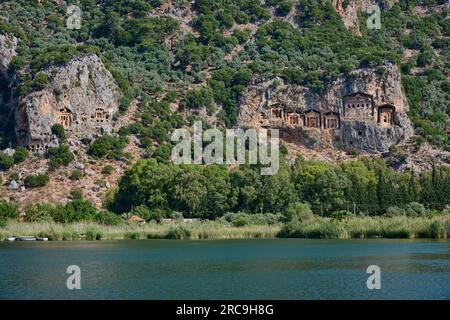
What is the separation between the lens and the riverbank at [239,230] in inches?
2869

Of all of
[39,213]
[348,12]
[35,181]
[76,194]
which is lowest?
[39,213]

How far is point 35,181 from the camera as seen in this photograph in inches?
4134

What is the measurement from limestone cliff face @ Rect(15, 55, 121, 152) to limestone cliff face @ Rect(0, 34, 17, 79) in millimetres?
9802

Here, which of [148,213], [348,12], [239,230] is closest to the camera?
[239,230]

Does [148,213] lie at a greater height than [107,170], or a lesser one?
lesser

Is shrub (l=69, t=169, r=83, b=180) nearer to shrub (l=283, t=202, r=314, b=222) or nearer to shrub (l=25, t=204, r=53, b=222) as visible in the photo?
shrub (l=25, t=204, r=53, b=222)

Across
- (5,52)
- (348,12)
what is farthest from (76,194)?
(348,12)

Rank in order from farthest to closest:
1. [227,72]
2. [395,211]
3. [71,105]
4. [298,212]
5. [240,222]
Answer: [227,72], [71,105], [395,211], [298,212], [240,222]

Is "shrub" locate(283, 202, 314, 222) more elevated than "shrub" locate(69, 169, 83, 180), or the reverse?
"shrub" locate(69, 169, 83, 180)

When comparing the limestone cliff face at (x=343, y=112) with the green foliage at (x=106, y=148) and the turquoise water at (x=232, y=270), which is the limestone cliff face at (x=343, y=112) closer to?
the green foliage at (x=106, y=148)

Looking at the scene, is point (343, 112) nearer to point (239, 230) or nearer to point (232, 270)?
point (239, 230)

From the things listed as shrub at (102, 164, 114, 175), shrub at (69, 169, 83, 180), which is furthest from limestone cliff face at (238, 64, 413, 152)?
shrub at (69, 169, 83, 180)

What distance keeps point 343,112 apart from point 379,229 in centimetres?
5137

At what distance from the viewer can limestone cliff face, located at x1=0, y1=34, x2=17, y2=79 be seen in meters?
123
